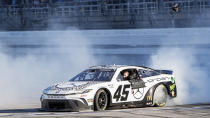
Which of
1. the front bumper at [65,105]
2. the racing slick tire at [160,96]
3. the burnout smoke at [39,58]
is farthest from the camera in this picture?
the burnout smoke at [39,58]

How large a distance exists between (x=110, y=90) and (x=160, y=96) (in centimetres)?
153

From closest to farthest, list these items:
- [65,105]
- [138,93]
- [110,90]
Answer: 1. [65,105]
2. [110,90]
3. [138,93]

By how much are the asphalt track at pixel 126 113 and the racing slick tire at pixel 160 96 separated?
1.93ft

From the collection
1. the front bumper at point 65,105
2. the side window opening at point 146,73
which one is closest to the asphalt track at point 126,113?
the front bumper at point 65,105

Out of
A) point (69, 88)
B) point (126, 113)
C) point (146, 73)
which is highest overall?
point (146, 73)

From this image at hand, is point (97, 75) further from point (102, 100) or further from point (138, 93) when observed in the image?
point (138, 93)

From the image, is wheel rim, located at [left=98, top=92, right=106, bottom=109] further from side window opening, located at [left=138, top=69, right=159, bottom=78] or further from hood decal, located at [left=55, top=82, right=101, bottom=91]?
side window opening, located at [left=138, top=69, right=159, bottom=78]

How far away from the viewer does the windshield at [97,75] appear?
12.4 metres

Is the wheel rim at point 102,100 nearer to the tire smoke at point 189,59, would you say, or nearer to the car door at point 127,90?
the car door at point 127,90

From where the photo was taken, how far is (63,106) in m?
11.6

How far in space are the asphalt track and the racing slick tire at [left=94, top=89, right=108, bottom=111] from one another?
182mm

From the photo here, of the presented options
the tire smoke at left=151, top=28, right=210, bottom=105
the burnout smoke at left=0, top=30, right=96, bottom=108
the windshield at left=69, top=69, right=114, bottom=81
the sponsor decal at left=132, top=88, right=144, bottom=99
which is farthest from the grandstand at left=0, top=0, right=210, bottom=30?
the windshield at left=69, top=69, right=114, bottom=81

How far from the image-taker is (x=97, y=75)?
A: 12547mm

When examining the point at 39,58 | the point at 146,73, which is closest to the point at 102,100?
the point at 146,73
